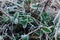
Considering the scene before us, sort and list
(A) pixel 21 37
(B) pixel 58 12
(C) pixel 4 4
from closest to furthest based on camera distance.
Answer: (A) pixel 21 37, (B) pixel 58 12, (C) pixel 4 4

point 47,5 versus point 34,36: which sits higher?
point 47,5

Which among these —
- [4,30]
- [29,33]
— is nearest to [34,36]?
[29,33]

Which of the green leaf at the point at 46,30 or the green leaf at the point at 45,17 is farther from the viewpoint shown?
the green leaf at the point at 45,17

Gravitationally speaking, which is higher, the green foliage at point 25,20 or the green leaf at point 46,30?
the green foliage at point 25,20

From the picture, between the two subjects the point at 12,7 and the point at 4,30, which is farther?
the point at 12,7

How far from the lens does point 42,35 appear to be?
118cm

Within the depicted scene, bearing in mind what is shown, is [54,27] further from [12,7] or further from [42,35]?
[12,7]

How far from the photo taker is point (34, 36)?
119cm

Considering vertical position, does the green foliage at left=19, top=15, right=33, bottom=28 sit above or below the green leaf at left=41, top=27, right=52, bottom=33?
above

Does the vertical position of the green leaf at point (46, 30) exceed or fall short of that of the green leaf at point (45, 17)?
it falls short

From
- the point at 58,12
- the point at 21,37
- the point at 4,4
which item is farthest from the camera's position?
the point at 4,4

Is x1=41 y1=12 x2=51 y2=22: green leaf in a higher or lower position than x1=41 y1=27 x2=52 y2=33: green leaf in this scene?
higher

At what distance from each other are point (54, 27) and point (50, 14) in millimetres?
132

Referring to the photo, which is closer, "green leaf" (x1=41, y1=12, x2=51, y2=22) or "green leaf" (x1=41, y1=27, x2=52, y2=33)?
"green leaf" (x1=41, y1=27, x2=52, y2=33)
